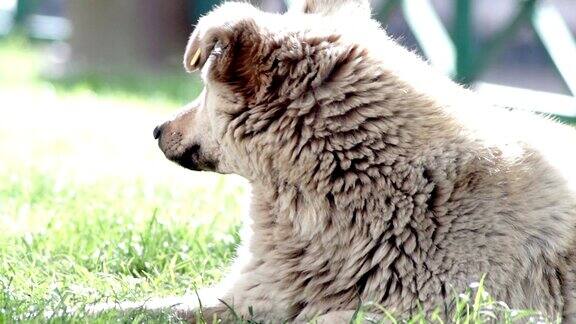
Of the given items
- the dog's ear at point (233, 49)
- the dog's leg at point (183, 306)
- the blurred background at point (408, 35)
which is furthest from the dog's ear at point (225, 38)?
the blurred background at point (408, 35)

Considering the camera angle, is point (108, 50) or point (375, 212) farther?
point (108, 50)

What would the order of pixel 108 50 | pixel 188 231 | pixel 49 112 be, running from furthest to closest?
pixel 108 50 → pixel 49 112 → pixel 188 231

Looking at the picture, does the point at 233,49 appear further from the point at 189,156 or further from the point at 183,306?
the point at 183,306

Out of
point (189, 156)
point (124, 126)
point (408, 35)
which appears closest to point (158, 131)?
point (189, 156)

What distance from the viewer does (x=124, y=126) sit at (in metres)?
8.52

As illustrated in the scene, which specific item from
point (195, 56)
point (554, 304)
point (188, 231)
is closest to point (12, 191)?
point (188, 231)

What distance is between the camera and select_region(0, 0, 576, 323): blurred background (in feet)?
14.9

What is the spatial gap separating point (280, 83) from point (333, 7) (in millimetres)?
528

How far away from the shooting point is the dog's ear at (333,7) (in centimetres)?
404

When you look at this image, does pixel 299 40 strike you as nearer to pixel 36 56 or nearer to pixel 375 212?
pixel 375 212

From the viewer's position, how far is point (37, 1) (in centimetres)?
1481

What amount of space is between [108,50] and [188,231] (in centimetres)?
707

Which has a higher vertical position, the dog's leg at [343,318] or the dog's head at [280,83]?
the dog's head at [280,83]

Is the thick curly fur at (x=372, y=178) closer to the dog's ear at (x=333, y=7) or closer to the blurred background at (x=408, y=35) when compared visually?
the dog's ear at (x=333, y=7)
